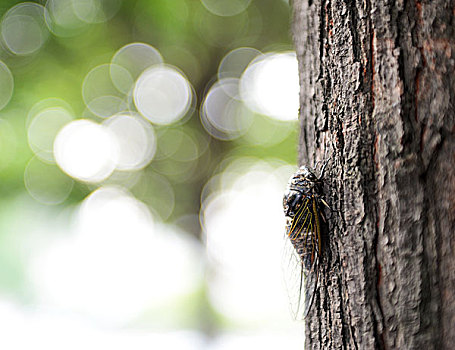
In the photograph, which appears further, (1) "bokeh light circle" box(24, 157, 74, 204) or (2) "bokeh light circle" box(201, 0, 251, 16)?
(1) "bokeh light circle" box(24, 157, 74, 204)

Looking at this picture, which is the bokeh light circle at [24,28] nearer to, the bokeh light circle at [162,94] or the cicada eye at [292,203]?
the bokeh light circle at [162,94]

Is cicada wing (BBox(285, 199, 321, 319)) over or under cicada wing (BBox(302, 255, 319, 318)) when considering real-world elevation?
over

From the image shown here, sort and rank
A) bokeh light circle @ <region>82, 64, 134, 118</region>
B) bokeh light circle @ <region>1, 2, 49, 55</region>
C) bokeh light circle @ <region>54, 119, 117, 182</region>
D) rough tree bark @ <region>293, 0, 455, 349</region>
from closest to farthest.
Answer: rough tree bark @ <region>293, 0, 455, 349</region>, bokeh light circle @ <region>1, 2, 49, 55</region>, bokeh light circle @ <region>82, 64, 134, 118</region>, bokeh light circle @ <region>54, 119, 117, 182</region>

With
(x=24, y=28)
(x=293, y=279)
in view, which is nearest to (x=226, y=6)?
(x=24, y=28)

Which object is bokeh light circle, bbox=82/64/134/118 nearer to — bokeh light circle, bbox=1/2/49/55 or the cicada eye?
bokeh light circle, bbox=1/2/49/55

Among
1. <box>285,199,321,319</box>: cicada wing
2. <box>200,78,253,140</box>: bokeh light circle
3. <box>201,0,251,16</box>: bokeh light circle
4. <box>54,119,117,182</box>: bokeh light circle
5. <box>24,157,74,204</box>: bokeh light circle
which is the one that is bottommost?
<box>285,199,321,319</box>: cicada wing

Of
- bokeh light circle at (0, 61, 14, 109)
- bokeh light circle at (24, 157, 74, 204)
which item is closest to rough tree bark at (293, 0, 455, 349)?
bokeh light circle at (0, 61, 14, 109)

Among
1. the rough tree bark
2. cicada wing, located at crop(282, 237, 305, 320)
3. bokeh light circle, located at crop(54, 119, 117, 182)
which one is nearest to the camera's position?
the rough tree bark
